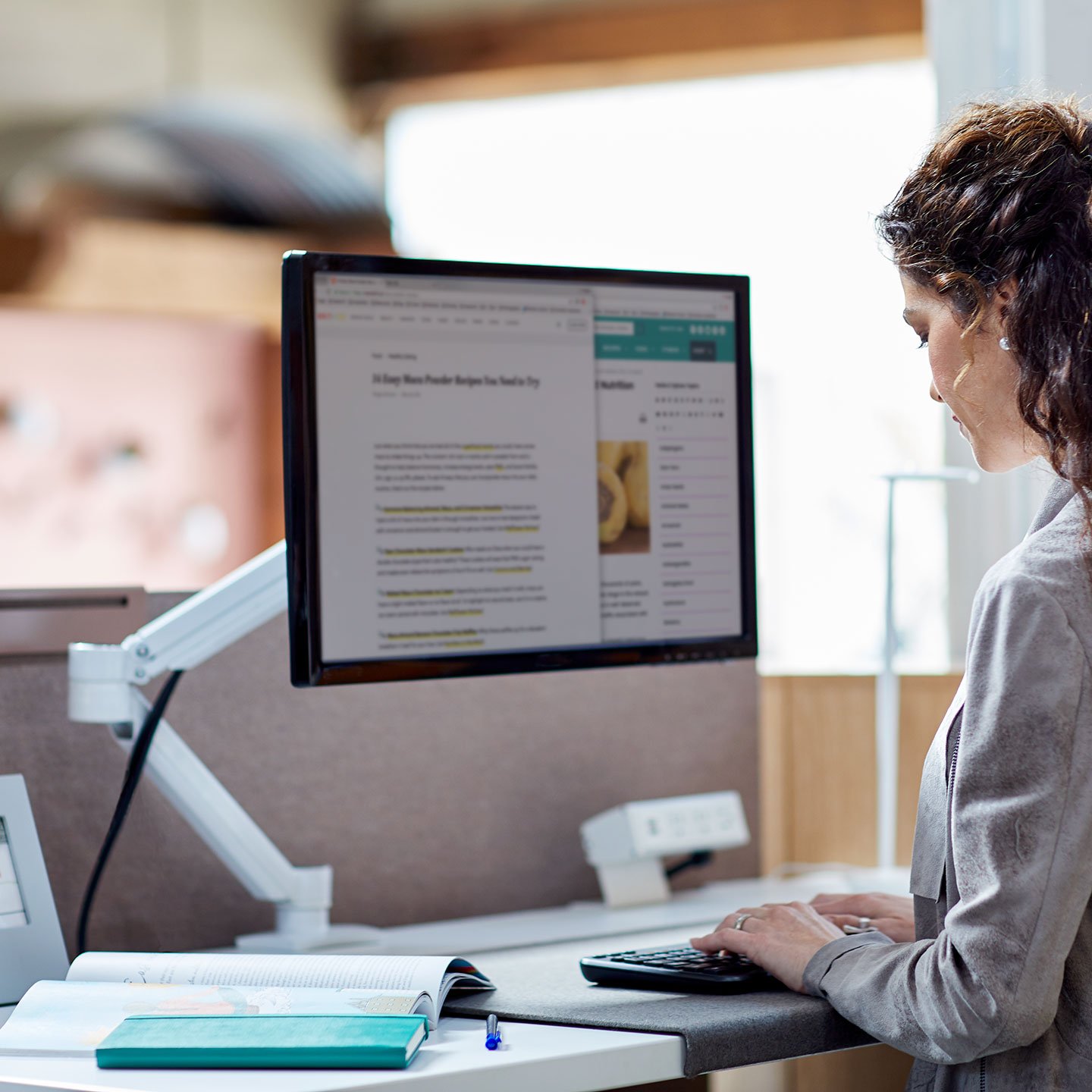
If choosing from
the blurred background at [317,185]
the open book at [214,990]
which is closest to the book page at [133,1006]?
the open book at [214,990]

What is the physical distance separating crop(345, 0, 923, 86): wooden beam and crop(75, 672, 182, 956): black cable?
3.48 m

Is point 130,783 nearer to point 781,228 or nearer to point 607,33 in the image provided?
point 781,228

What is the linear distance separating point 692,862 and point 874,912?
39 cm

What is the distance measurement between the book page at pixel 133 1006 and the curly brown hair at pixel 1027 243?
0.54 metres

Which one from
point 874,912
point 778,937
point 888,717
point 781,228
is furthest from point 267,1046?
point 781,228

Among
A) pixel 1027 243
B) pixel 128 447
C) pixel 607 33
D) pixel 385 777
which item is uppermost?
pixel 607 33

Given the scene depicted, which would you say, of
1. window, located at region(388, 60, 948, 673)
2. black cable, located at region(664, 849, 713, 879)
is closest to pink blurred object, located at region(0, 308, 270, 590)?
window, located at region(388, 60, 948, 673)

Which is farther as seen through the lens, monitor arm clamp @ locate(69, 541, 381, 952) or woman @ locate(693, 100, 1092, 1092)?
monitor arm clamp @ locate(69, 541, 381, 952)

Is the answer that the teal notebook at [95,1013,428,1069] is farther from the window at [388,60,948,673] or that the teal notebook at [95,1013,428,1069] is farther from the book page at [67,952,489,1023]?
the window at [388,60,948,673]

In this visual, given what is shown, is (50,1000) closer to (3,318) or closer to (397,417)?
(397,417)

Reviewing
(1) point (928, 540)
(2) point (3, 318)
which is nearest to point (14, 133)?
(2) point (3, 318)

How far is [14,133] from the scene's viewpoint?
4344 millimetres

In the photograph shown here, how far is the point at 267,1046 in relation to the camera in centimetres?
88

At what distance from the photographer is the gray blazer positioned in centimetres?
86
